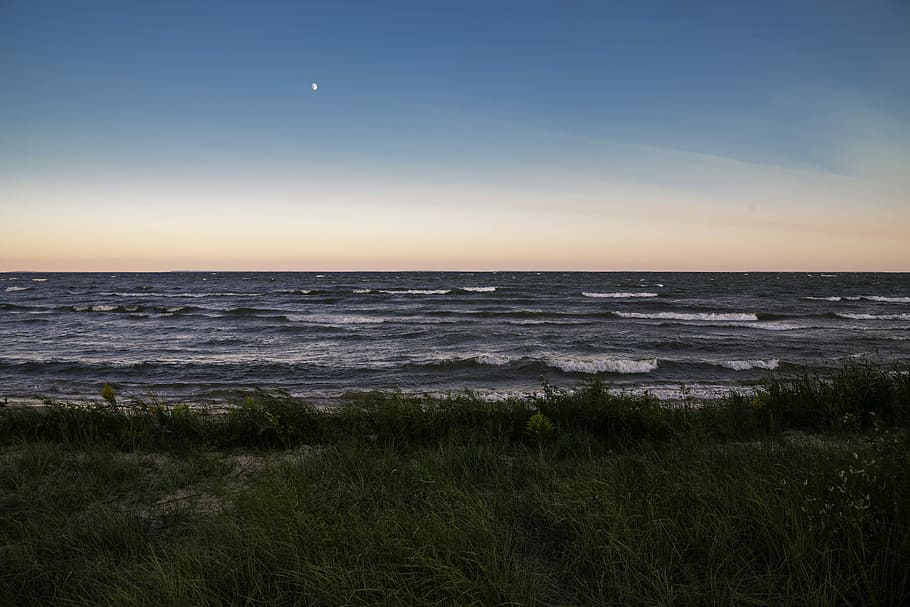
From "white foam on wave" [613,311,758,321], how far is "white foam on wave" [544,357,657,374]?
15172mm

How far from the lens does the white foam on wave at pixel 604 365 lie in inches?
533

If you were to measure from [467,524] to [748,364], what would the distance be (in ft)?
46.2

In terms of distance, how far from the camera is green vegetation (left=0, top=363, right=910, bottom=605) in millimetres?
2561

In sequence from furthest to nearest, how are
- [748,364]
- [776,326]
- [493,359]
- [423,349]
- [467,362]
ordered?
[776,326]
[423,349]
[493,359]
[467,362]
[748,364]

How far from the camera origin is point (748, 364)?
45.9 feet

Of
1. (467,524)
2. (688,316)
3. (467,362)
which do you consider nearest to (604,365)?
(467,362)

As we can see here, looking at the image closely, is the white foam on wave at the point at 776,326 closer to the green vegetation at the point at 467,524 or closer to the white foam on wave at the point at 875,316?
the white foam on wave at the point at 875,316

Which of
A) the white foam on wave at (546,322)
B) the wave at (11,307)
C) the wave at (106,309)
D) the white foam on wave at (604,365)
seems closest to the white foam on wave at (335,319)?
the white foam on wave at (546,322)

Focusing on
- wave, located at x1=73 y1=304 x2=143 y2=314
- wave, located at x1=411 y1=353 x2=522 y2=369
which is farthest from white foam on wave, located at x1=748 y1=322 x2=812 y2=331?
wave, located at x1=73 y1=304 x2=143 y2=314

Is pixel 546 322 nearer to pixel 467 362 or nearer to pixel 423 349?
pixel 423 349

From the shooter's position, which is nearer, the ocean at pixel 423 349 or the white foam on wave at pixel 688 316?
the ocean at pixel 423 349

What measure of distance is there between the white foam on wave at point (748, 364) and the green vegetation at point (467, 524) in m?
9.32

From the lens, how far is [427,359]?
1555cm

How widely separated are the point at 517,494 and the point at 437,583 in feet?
4.05
